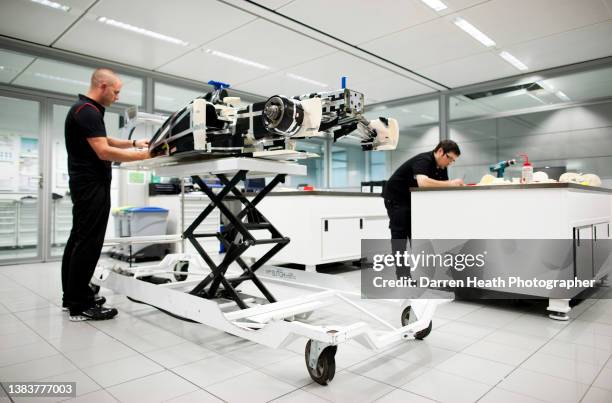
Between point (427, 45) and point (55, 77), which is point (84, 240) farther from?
point (427, 45)

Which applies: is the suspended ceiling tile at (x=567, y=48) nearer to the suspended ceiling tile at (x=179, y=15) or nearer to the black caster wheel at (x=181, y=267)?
the suspended ceiling tile at (x=179, y=15)

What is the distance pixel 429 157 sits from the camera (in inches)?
118

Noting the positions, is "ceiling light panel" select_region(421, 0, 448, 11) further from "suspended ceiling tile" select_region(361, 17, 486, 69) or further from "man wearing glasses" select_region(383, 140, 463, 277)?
"man wearing glasses" select_region(383, 140, 463, 277)

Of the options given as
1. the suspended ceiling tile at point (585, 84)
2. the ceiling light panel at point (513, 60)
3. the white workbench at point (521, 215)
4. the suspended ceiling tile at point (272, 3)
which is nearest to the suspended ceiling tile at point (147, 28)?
the suspended ceiling tile at point (272, 3)

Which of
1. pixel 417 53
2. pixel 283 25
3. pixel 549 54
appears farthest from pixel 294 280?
pixel 549 54

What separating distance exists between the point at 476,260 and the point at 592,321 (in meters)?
0.74

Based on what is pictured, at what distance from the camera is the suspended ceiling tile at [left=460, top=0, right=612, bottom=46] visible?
150 inches

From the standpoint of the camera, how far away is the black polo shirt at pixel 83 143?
234cm

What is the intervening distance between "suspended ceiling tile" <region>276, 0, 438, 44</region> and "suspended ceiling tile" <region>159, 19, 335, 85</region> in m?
0.37

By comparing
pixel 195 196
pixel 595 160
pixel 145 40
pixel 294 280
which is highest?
pixel 145 40

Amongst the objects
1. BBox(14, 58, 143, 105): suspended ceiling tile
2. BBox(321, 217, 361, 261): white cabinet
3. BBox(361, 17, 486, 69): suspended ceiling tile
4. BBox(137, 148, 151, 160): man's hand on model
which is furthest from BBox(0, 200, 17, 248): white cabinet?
BBox(361, 17, 486, 69): suspended ceiling tile

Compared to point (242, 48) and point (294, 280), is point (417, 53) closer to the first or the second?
point (242, 48)

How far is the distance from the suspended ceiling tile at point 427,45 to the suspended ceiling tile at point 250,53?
73 centimetres

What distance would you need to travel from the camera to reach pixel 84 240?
93.6 inches
